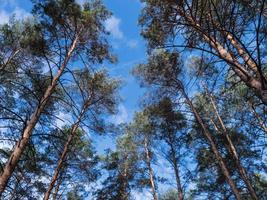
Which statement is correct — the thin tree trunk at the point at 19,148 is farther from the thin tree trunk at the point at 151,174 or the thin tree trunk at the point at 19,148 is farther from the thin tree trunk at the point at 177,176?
the thin tree trunk at the point at 151,174

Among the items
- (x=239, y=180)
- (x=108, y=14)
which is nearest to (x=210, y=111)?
(x=239, y=180)

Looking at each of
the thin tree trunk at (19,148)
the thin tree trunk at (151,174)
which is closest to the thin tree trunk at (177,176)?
the thin tree trunk at (151,174)

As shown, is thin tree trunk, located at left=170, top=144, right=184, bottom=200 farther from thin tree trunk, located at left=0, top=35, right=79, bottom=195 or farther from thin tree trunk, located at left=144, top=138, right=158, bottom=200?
thin tree trunk, located at left=0, top=35, right=79, bottom=195

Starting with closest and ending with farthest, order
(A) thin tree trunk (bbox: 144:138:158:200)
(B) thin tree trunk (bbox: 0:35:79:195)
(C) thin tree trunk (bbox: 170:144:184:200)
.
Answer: (B) thin tree trunk (bbox: 0:35:79:195) → (C) thin tree trunk (bbox: 170:144:184:200) → (A) thin tree trunk (bbox: 144:138:158:200)

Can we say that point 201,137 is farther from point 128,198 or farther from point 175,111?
point 128,198

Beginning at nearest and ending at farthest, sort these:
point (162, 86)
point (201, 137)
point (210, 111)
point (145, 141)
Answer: point (162, 86), point (201, 137), point (210, 111), point (145, 141)

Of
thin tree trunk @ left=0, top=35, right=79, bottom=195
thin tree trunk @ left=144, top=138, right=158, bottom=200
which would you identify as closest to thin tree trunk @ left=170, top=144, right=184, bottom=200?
thin tree trunk @ left=144, top=138, right=158, bottom=200

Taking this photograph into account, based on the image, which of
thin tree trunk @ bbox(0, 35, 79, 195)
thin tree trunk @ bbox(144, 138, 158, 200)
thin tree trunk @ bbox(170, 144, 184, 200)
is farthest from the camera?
thin tree trunk @ bbox(144, 138, 158, 200)

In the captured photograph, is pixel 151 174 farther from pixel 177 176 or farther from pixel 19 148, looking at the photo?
pixel 19 148

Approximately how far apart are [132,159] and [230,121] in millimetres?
6471

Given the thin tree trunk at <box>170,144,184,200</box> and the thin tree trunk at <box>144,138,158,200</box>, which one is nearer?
the thin tree trunk at <box>170,144,184,200</box>

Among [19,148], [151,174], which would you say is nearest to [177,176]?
[151,174]

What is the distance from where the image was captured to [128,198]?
1697 centimetres

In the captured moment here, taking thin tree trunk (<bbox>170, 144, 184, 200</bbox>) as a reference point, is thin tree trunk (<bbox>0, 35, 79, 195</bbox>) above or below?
below
